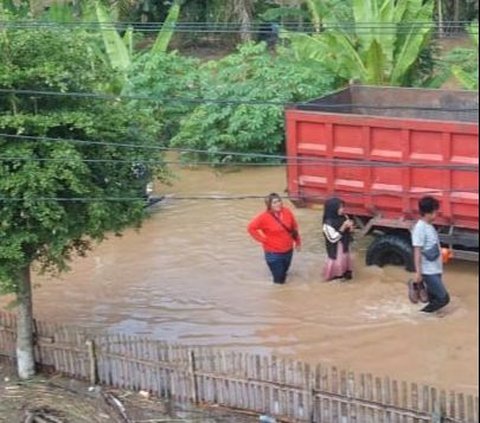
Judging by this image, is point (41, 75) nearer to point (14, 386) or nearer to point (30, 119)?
point (30, 119)

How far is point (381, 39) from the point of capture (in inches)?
721

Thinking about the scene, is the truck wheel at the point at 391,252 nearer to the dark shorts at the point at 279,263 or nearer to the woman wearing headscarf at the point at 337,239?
the woman wearing headscarf at the point at 337,239

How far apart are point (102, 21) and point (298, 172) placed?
9701mm

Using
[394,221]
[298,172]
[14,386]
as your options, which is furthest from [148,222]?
[14,386]

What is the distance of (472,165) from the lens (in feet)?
40.5

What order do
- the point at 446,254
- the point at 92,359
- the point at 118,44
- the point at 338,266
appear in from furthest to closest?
the point at 118,44, the point at 338,266, the point at 446,254, the point at 92,359

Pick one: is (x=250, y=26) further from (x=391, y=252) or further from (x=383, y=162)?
(x=383, y=162)

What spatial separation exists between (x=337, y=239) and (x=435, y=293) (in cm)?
194

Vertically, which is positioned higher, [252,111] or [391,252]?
[252,111]

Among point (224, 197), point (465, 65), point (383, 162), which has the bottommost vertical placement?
point (224, 197)

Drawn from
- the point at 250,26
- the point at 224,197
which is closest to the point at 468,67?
the point at 224,197

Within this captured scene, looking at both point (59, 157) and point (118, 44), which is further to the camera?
point (118, 44)

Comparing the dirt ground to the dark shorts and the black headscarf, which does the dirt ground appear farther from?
the black headscarf

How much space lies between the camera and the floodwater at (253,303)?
38.7ft
